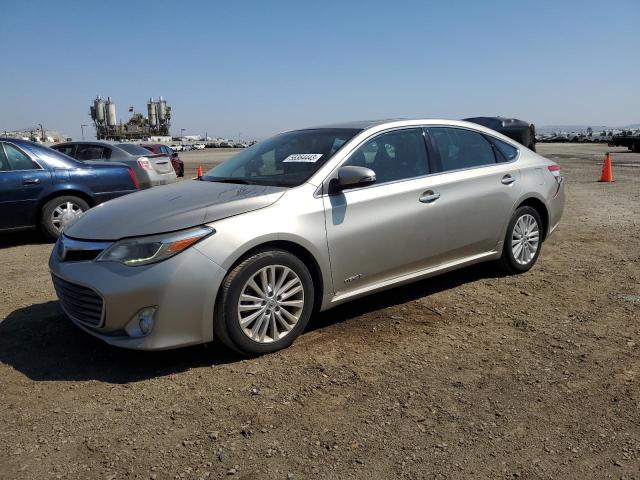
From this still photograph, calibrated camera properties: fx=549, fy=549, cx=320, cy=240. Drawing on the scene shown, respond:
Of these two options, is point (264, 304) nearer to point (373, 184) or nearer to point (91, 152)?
point (373, 184)

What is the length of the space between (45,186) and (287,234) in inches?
202

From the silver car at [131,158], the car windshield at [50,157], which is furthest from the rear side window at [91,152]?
the car windshield at [50,157]

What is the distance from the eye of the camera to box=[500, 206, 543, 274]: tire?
523cm

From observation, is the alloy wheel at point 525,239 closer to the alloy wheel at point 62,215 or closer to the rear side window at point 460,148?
the rear side window at point 460,148

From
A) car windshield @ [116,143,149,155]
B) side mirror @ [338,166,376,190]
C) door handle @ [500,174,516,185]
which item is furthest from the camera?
car windshield @ [116,143,149,155]

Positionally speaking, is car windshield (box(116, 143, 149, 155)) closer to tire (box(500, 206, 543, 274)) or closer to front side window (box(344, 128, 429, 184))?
front side window (box(344, 128, 429, 184))

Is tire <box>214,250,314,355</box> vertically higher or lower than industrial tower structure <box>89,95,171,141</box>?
lower

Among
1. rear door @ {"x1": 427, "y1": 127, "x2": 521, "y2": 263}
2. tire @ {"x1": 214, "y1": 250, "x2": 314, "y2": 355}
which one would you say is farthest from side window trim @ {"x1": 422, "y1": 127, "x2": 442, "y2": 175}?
tire @ {"x1": 214, "y1": 250, "x2": 314, "y2": 355}

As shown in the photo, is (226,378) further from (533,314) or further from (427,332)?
(533,314)

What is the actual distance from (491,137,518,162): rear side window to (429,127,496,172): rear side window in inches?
4.2

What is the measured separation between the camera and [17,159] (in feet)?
24.1

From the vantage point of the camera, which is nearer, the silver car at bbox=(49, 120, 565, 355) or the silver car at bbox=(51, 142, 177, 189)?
the silver car at bbox=(49, 120, 565, 355)

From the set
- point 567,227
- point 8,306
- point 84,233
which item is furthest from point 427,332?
point 567,227

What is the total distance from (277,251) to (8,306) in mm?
2772
